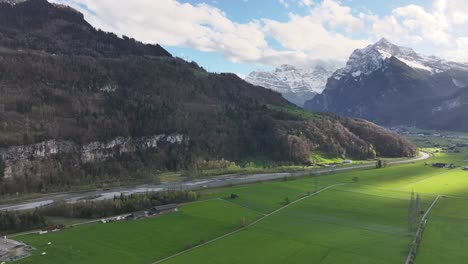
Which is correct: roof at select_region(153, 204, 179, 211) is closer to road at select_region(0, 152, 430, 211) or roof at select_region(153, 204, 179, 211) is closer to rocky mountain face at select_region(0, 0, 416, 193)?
road at select_region(0, 152, 430, 211)

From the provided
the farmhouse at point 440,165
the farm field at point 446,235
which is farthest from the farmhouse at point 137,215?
the farmhouse at point 440,165

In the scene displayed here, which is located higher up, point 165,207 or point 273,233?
point 165,207

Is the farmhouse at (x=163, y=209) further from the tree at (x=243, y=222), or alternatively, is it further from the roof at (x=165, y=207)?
the tree at (x=243, y=222)

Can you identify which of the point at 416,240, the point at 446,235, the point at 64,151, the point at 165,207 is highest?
the point at 64,151

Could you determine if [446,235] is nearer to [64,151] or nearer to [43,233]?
[43,233]

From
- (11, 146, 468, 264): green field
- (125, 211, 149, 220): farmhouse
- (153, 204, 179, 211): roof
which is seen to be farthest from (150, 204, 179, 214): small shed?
(11, 146, 468, 264): green field

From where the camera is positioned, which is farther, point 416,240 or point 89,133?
point 89,133

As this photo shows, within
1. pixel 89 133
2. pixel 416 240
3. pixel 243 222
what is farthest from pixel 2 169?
pixel 416 240
